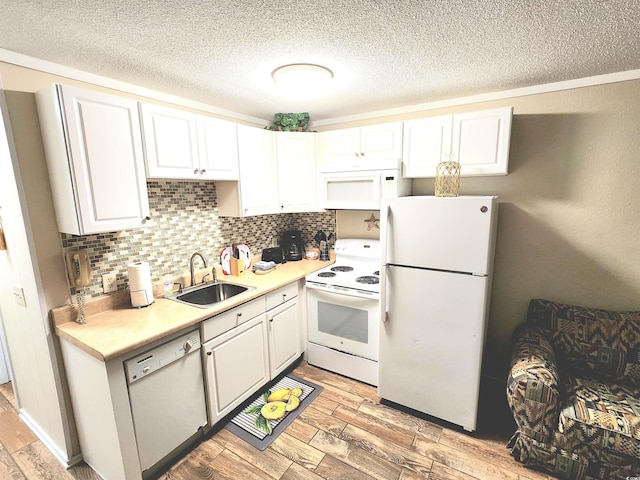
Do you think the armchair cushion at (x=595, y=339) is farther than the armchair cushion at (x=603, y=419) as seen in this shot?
Yes

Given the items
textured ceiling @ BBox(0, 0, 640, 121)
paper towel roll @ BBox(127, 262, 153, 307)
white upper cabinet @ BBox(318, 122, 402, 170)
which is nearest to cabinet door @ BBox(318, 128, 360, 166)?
white upper cabinet @ BBox(318, 122, 402, 170)

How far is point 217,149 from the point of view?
223 centimetres

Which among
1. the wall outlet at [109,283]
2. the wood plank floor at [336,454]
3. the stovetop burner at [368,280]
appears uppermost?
the wall outlet at [109,283]

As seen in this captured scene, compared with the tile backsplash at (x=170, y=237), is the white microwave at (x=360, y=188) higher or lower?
higher

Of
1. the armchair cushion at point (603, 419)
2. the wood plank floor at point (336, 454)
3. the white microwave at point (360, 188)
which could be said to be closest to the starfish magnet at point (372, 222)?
the white microwave at point (360, 188)

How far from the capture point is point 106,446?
5.21 feet

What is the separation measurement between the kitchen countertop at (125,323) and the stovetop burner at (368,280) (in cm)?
85

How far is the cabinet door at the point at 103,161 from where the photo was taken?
1483 mm

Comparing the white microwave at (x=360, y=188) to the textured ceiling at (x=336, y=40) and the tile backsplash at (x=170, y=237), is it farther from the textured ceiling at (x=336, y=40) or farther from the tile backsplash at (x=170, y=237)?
the tile backsplash at (x=170, y=237)

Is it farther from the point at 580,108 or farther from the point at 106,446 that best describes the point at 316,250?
the point at 580,108

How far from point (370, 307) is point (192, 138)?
1.83m

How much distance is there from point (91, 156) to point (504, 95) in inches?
109

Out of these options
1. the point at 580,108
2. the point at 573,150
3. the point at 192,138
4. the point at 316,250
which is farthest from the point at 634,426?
the point at 192,138

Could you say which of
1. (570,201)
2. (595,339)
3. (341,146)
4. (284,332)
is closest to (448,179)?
(570,201)
